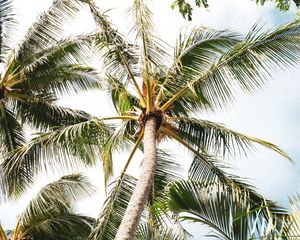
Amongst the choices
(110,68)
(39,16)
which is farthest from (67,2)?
(110,68)

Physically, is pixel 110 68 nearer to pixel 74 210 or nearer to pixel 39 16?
pixel 39 16

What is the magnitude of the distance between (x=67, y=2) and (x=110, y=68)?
284 cm

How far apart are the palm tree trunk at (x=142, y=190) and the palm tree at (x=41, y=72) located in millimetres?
4203

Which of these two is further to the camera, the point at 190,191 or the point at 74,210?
the point at 74,210

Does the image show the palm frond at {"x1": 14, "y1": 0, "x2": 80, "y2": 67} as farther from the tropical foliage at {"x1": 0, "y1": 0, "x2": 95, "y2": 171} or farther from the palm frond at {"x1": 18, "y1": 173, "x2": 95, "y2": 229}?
the palm frond at {"x1": 18, "y1": 173, "x2": 95, "y2": 229}

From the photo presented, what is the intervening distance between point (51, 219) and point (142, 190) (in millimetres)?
5470

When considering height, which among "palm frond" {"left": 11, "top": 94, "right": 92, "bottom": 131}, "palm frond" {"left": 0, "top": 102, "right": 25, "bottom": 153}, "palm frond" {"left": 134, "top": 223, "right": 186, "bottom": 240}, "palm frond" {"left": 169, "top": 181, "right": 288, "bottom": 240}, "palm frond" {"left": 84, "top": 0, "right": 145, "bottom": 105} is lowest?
"palm frond" {"left": 134, "top": 223, "right": 186, "bottom": 240}

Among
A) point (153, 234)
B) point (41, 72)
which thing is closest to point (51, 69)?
point (41, 72)

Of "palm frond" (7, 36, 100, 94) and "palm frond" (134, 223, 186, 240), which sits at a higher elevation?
"palm frond" (7, 36, 100, 94)

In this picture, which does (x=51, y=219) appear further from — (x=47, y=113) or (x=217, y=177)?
(x=217, y=177)

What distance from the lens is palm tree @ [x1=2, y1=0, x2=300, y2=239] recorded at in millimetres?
7684

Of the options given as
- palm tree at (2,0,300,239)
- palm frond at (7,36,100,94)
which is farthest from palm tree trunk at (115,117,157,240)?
palm frond at (7,36,100,94)

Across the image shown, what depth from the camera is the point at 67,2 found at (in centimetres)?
1081

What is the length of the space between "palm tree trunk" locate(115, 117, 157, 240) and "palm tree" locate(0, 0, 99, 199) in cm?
420
